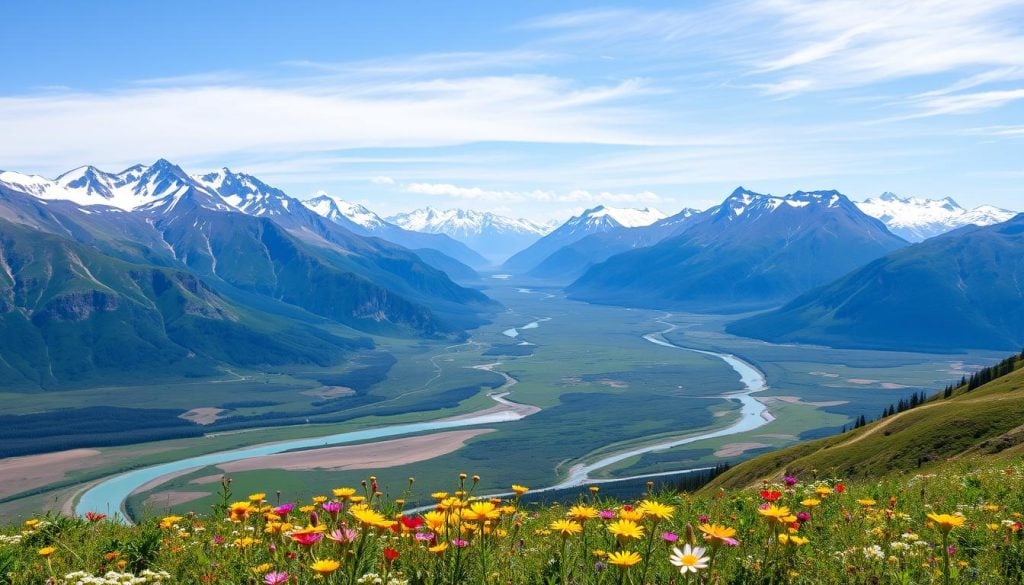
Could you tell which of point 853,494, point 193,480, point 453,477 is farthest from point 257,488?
point 853,494

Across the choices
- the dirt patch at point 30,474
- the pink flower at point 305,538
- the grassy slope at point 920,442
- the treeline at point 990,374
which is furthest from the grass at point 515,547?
the dirt patch at point 30,474

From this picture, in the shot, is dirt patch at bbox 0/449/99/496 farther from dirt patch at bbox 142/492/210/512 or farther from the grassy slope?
the grassy slope

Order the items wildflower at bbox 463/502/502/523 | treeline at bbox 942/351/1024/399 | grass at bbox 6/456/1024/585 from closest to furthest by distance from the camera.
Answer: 1. grass at bbox 6/456/1024/585
2. wildflower at bbox 463/502/502/523
3. treeline at bbox 942/351/1024/399

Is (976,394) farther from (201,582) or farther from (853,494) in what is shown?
(201,582)

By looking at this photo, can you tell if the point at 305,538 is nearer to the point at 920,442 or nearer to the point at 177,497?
the point at 920,442

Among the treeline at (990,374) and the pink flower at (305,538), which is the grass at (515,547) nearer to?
the pink flower at (305,538)

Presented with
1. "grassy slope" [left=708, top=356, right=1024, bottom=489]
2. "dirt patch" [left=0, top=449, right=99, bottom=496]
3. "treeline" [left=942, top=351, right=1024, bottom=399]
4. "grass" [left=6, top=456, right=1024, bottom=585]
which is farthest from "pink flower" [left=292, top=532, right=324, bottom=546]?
"dirt patch" [left=0, top=449, right=99, bottom=496]

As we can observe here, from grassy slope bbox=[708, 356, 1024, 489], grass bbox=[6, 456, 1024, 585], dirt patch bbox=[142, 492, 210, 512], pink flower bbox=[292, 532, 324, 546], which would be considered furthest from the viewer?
dirt patch bbox=[142, 492, 210, 512]

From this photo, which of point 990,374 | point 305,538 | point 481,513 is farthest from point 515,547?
point 990,374
